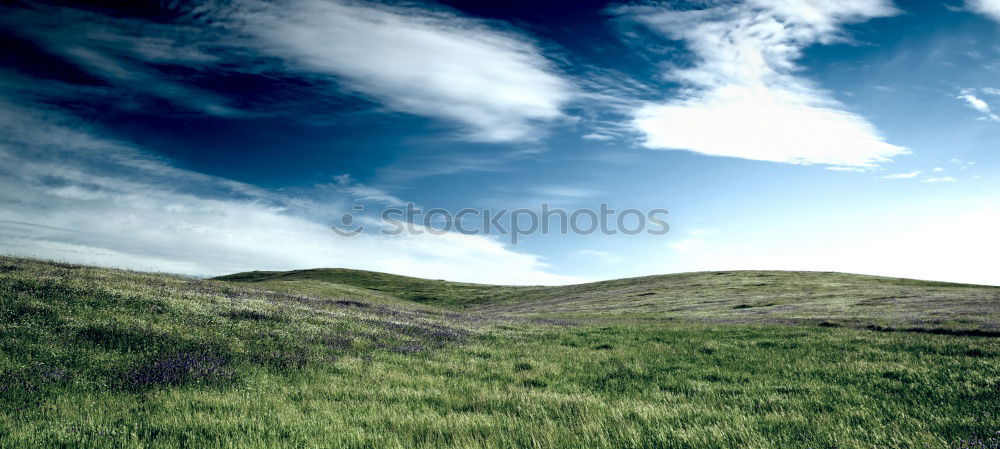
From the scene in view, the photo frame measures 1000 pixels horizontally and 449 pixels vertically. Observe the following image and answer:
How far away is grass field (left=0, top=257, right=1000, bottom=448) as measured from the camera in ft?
19.9

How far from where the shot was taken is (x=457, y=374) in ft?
36.0

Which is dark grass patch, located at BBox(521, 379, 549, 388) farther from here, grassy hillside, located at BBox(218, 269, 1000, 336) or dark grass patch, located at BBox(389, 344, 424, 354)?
grassy hillside, located at BBox(218, 269, 1000, 336)

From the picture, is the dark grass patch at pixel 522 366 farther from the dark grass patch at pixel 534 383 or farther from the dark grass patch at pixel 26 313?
the dark grass patch at pixel 26 313

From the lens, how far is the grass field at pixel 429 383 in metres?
6.08

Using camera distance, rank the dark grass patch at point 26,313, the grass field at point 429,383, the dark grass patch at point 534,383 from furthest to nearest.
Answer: the dark grass patch at point 26,313 < the dark grass patch at point 534,383 < the grass field at point 429,383

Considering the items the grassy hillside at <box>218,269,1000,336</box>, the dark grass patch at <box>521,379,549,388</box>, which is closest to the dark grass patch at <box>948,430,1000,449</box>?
the dark grass patch at <box>521,379,549,388</box>

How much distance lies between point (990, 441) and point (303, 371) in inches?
442

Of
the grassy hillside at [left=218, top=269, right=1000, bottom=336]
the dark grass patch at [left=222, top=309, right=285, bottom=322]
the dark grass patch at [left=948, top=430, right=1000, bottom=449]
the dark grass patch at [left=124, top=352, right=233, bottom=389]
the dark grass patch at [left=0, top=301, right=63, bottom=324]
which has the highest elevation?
the dark grass patch at [left=0, top=301, right=63, bottom=324]

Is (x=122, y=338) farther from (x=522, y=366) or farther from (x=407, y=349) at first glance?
(x=522, y=366)

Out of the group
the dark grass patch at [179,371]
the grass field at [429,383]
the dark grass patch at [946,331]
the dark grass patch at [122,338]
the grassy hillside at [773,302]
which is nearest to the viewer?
the grass field at [429,383]

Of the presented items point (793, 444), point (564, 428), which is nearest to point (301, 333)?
point (564, 428)

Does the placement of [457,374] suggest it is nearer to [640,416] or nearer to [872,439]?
[640,416]

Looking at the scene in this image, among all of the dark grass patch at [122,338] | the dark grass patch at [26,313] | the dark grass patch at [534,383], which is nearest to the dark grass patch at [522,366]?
the dark grass patch at [534,383]

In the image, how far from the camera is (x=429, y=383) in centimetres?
976
